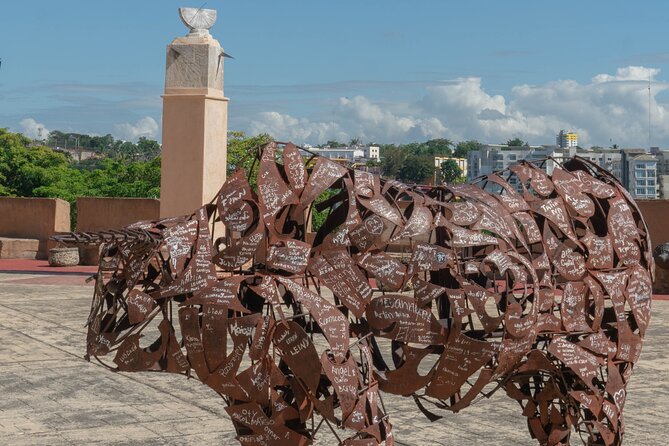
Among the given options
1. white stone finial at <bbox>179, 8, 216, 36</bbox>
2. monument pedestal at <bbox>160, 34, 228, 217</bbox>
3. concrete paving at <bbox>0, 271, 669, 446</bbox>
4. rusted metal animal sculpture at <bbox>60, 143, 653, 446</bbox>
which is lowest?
concrete paving at <bbox>0, 271, 669, 446</bbox>

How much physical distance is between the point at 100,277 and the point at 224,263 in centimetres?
64

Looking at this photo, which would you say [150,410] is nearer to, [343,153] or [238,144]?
[238,144]

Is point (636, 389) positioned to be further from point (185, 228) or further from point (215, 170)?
point (215, 170)

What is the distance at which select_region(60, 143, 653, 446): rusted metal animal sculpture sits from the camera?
5020mm

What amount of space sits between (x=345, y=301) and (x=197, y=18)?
1452 cm

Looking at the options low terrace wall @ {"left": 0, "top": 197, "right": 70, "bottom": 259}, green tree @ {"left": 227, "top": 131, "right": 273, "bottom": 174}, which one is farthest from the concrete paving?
green tree @ {"left": 227, "top": 131, "right": 273, "bottom": 174}

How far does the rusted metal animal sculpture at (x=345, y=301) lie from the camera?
5.02 metres

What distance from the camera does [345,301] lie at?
511cm

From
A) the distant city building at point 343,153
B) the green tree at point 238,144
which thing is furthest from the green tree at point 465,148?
the green tree at point 238,144

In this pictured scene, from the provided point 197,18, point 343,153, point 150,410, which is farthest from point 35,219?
point 343,153

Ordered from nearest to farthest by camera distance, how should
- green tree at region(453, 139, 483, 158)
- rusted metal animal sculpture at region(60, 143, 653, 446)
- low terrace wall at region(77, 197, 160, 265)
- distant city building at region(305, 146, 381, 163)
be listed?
rusted metal animal sculpture at region(60, 143, 653, 446) → distant city building at region(305, 146, 381, 163) → low terrace wall at region(77, 197, 160, 265) → green tree at region(453, 139, 483, 158)

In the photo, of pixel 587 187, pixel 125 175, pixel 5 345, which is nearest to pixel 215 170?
pixel 5 345

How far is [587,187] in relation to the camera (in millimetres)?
6082

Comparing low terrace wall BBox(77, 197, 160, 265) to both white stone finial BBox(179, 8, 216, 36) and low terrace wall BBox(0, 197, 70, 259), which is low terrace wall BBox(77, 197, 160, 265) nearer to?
low terrace wall BBox(0, 197, 70, 259)
